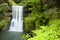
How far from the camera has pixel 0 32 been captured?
52.5 ft

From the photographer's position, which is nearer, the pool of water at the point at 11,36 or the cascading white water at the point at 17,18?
the pool of water at the point at 11,36

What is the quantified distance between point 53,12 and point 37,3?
2073 mm

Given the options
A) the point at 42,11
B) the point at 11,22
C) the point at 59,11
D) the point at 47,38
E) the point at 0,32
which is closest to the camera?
the point at 47,38

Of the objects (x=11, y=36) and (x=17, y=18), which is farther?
(x=17, y=18)

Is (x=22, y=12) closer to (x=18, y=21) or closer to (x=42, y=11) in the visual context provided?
(x=18, y=21)

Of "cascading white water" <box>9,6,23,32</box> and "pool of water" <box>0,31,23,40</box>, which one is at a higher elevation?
"cascading white water" <box>9,6,23,32</box>

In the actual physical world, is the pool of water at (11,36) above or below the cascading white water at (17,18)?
below

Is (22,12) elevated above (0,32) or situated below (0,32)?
above

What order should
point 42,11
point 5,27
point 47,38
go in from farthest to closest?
point 5,27, point 42,11, point 47,38

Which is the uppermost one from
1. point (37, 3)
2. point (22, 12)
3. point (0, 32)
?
point (37, 3)

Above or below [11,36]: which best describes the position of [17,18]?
above

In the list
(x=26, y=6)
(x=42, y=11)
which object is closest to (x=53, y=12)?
(x=42, y=11)

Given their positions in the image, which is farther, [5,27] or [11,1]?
[11,1]

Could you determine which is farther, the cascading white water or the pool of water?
the cascading white water
